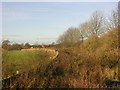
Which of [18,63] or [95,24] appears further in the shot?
[95,24]

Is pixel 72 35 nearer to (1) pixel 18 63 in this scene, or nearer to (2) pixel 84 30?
(2) pixel 84 30

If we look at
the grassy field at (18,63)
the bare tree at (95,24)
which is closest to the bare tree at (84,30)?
the bare tree at (95,24)

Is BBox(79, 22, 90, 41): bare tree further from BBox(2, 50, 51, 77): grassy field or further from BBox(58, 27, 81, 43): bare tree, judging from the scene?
BBox(2, 50, 51, 77): grassy field

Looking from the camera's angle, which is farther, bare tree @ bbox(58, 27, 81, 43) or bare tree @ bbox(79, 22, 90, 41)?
bare tree @ bbox(58, 27, 81, 43)

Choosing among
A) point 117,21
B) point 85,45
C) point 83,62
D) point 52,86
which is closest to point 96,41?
point 85,45

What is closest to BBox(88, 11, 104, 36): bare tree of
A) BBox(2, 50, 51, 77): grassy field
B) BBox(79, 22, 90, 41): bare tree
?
BBox(79, 22, 90, 41): bare tree

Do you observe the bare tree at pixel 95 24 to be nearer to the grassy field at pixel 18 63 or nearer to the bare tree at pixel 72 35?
the bare tree at pixel 72 35

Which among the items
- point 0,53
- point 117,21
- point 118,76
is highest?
point 117,21

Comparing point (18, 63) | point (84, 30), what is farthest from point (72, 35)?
point (18, 63)

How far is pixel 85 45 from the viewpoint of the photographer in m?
26.8

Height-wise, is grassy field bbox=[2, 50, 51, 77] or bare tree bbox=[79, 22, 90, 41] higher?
bare tree bbox=[79, 22, 90, 41]

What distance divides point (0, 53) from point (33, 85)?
14.8 ft

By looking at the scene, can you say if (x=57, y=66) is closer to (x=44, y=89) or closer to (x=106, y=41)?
(x=44, y=89)

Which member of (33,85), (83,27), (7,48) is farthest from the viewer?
(83,27)
